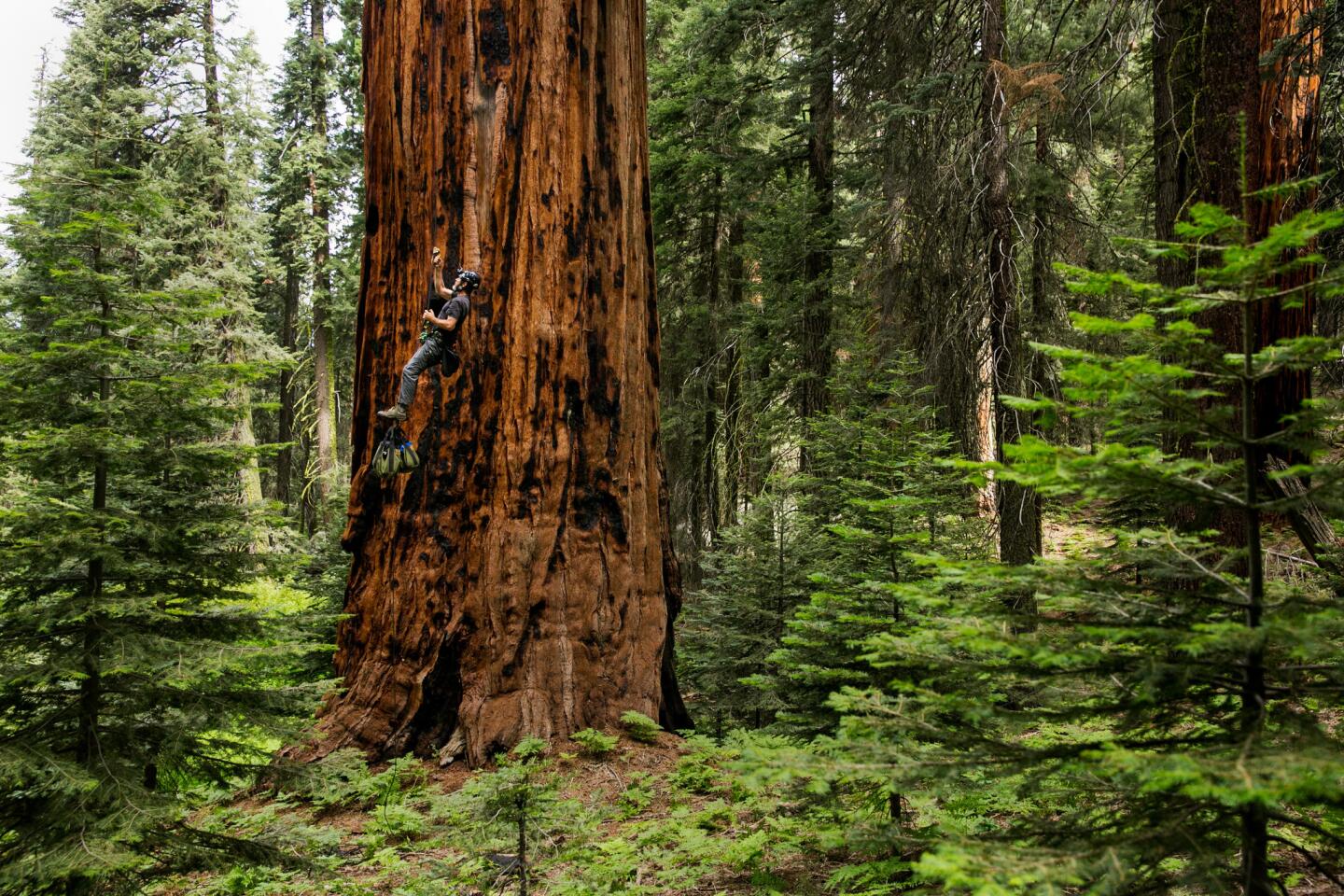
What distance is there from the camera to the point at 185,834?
9.39 ft

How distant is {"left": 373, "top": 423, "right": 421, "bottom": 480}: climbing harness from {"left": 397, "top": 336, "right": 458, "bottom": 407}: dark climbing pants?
0.20 meters

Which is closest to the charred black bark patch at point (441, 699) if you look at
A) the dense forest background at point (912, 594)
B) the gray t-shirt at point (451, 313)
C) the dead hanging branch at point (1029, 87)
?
the dense forest background at point (912, 594)

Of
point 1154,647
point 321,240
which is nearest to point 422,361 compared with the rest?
point 1154,647

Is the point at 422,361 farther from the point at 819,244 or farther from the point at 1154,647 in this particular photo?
the point at 819,244

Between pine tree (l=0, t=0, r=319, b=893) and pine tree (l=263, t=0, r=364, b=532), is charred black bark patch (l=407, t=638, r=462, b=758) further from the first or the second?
pine tree (l=263, t=0, r=364, b=532)

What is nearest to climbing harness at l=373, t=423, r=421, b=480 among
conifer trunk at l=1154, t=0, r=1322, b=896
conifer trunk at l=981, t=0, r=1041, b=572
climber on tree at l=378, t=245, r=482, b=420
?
climber on tree at l=378, t=245, r=482, b=420

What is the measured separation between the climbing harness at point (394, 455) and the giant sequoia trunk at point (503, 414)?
0.16 metres

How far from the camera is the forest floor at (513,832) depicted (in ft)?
10.1

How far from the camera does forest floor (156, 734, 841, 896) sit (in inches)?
122

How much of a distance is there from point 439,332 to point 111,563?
2.46 metres

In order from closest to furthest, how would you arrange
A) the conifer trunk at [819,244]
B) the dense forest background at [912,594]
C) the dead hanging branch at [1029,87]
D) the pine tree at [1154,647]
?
the pine tree at [1154,647] → the dense forest background at [912,594] → the dead hanging branch at [1029,87] → the conifer trunk at [819,244]

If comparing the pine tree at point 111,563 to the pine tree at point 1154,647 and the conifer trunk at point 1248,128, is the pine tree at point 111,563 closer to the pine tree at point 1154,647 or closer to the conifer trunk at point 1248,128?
the pine tree at point 1154,647

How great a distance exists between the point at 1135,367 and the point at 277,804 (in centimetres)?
480

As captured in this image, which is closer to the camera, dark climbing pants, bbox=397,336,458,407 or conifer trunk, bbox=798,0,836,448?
dark climbing pants, bbox=397,336,458,407
